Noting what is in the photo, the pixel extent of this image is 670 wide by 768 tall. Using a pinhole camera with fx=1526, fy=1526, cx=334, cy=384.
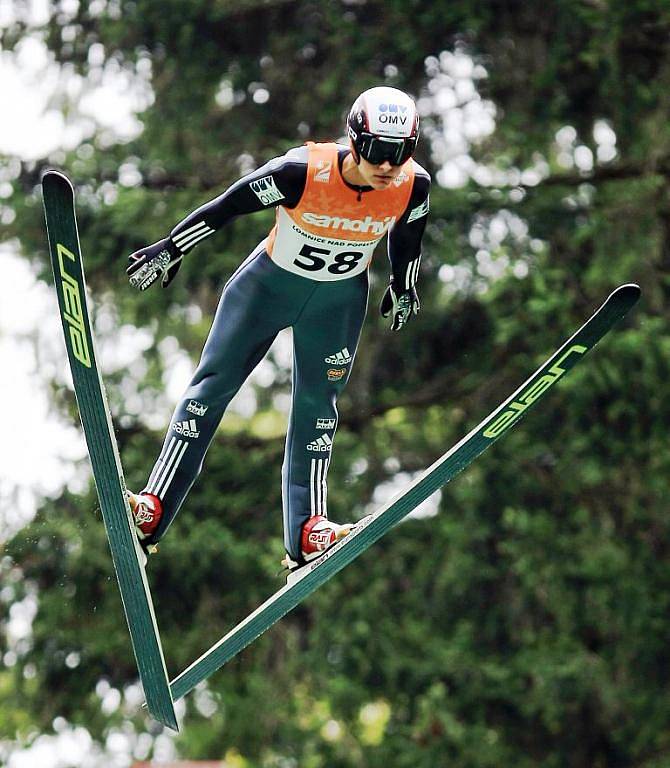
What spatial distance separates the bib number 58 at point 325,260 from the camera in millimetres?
4938

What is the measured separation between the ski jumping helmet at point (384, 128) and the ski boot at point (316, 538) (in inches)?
52.3

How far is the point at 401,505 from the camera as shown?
17.1 feet

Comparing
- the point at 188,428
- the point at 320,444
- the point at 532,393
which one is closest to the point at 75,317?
the point at 188,428

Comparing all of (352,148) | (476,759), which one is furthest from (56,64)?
(352,148)

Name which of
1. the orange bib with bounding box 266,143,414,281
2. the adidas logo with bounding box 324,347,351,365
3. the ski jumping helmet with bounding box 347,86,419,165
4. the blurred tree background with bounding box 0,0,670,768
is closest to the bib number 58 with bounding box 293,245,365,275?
the orange bib with bounding box 266,143,414,281

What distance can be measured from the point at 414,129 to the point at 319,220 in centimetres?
44

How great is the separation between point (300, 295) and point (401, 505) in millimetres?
803

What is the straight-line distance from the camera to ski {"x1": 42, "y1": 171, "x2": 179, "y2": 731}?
4418 mm

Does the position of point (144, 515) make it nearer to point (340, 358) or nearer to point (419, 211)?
point (340, 358)

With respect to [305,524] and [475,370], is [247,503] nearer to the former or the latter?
[475,370]

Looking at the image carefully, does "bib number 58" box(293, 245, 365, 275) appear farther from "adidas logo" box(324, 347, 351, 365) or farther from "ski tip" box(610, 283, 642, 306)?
"ski tip" box(610, 283, 642, 306)

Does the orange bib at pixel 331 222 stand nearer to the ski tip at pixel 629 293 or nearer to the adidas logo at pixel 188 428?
the adidas logo at pixel 188 428

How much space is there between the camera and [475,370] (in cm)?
1080

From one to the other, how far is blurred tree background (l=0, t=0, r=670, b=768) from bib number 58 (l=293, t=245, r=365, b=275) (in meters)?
4.74
